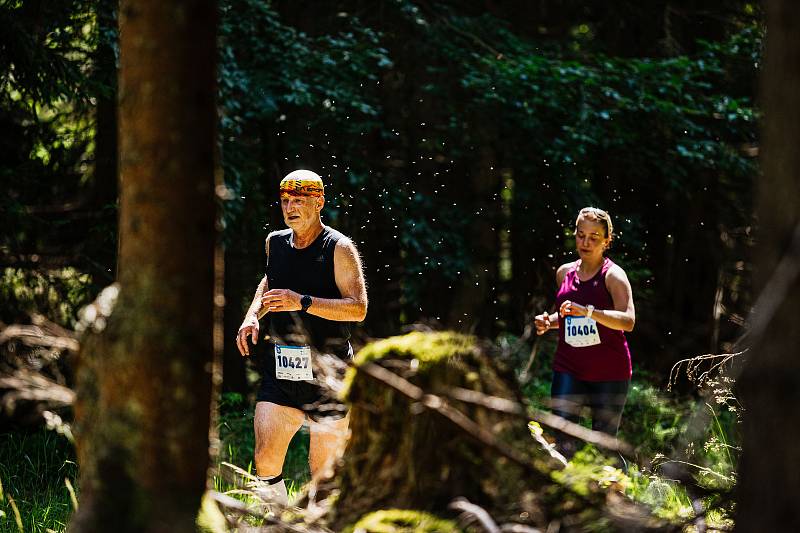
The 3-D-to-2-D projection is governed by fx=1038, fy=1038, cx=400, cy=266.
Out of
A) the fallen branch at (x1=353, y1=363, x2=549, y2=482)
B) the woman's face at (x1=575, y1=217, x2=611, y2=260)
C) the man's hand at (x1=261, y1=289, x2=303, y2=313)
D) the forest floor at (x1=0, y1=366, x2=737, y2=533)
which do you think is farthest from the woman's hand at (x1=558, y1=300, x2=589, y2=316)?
the fallen branch at (x1=353, y1=363, x2=549, y2=482)

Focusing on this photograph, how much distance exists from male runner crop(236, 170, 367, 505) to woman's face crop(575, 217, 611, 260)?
5.88 feet

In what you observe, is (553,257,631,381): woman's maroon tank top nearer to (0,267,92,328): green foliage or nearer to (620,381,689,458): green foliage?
(620,381,689,458): green foliage

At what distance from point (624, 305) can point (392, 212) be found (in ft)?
20.8

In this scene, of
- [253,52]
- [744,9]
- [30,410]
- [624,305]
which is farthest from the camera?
[744,9]

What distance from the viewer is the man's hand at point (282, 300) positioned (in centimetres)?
571

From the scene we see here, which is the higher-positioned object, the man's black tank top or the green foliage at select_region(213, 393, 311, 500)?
the man's black tank top

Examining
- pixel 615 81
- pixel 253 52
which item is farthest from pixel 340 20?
pixel 615 81

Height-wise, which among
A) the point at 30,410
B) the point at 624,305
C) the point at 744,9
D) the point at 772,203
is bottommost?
the point at 30,410

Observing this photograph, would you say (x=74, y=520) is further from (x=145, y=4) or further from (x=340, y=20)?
(x=340, y=20)

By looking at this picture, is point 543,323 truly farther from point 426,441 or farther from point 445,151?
point 445,151

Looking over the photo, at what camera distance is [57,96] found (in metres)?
9.14

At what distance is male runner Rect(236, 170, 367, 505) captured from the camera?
18.9ft

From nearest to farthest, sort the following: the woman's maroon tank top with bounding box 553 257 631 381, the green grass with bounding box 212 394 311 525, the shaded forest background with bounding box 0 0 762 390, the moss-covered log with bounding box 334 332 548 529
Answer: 1. the moss-covered log with bounding box 334 332 548 529
2. the woman's maroon tank top with bounding box 553 257 631 381
3. the green grass with bounding box 212 394 311 525
4. the shaded forest background with bounding box 0 0 762 390

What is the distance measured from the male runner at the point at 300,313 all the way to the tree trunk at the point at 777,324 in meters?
3.14
